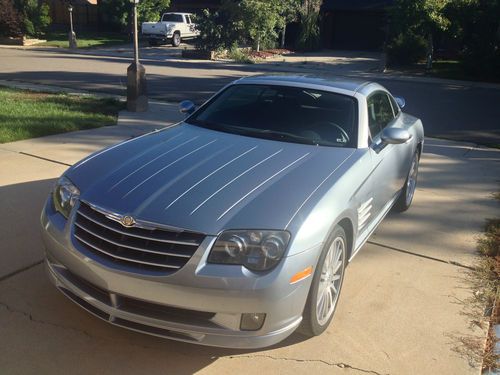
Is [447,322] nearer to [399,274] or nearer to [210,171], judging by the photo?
[399,274]

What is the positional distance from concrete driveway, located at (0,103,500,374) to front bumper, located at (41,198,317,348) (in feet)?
0.90

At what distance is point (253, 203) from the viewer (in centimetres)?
294

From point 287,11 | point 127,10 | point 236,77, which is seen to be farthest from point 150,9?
point 236,77

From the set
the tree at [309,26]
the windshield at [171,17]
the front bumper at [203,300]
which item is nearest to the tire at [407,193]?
the front bumper at [203,300]

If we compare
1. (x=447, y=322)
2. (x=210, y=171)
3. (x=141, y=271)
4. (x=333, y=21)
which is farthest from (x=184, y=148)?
(x=333, y=21)

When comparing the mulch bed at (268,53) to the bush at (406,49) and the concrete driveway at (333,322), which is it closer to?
the bush at (406,49)

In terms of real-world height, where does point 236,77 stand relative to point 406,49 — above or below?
below

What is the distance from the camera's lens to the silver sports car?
2666 millimetres

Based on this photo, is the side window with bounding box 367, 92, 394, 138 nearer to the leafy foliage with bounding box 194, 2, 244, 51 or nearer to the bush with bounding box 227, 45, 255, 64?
the bush with bounding box 227, 45, 255, 64

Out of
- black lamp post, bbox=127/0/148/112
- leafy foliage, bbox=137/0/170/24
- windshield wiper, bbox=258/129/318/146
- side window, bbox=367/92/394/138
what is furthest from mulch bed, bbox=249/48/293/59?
windshield wiper, bbox=258/129/318/146

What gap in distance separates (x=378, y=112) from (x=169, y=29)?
29.0 metres

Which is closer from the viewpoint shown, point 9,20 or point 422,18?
point 422,18

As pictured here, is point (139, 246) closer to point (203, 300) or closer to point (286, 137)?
point (203, 300)

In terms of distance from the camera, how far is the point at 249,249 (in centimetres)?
271
